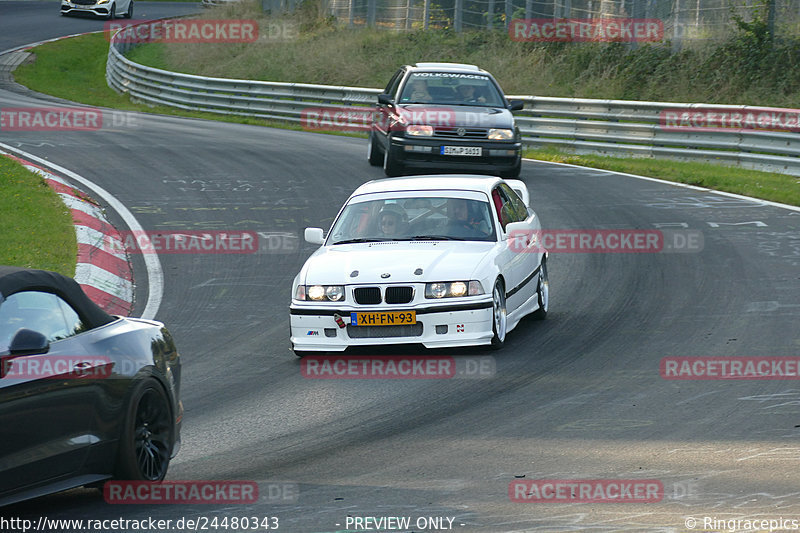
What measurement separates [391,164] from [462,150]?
1.18 meters

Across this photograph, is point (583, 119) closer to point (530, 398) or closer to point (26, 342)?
point (530, 398)

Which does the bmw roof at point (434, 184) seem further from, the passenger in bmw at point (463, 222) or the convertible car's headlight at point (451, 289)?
the convertible car's headlight at point (451, 289)

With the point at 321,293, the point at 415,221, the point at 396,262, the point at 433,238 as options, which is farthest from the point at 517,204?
the point at 321,293

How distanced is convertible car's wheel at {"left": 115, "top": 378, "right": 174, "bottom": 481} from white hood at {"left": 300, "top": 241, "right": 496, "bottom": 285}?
11.6ft

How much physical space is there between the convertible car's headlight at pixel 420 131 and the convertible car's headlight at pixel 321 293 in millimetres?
9113

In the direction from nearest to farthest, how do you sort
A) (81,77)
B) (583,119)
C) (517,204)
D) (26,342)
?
(26,342) < (517,204) < (583,119) < (81,77)

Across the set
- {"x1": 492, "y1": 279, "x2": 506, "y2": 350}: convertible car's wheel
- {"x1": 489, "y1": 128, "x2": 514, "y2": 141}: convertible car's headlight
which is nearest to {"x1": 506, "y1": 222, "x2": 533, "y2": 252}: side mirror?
{"x1": 492, "y1": 279, "x2": 506, "y2": 350}: convertible car's wheel

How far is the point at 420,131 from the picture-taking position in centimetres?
1973

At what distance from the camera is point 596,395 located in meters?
9.30

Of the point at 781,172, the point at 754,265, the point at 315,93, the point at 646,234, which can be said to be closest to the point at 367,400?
the point at 754,265

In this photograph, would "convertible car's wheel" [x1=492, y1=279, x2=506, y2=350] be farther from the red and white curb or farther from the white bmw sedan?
the red and white curb

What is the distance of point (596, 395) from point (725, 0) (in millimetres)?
22062

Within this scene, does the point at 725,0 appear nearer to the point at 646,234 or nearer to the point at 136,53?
the point at 646,234

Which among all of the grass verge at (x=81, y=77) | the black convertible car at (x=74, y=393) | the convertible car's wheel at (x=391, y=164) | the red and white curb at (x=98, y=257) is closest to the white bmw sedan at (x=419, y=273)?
the red and white curb at (x=98, y=257)
